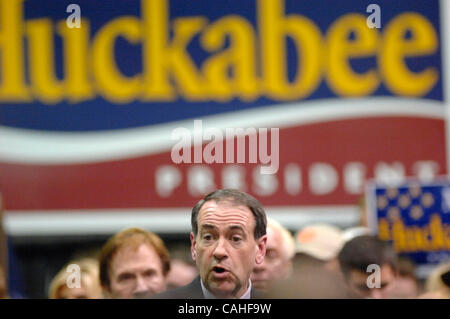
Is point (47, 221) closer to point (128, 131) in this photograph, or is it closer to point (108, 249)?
point (128, 131)

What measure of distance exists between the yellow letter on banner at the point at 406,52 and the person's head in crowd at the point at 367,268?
1516 mm

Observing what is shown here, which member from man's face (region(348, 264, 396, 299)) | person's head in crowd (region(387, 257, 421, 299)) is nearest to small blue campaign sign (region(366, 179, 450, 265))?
person's head in crowd (region(387, 257, 421, 299))

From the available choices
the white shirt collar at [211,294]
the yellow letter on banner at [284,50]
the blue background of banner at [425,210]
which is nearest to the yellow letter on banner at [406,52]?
the yellow letter on banner at [284,50]

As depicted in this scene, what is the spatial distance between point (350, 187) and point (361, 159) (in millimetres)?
145

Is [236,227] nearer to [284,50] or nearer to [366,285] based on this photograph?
[366,285]

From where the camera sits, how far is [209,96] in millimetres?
4328

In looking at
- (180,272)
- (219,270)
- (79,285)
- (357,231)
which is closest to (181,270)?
(180,272)

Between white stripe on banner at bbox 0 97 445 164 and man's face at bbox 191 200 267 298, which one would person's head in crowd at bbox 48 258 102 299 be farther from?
white stripe on banner at bbox 0 97 445 164

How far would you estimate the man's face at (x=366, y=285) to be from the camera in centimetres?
266

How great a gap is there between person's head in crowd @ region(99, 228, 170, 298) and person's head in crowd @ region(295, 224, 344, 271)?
0.54m

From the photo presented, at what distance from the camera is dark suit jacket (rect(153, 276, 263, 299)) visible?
2.32 m
